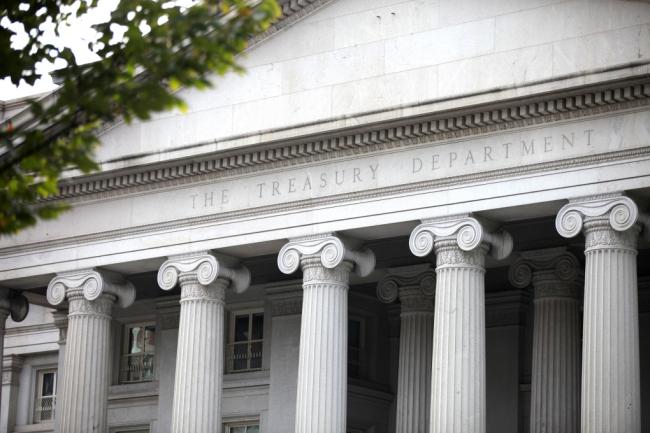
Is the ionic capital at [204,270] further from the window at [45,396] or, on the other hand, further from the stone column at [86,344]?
the window at [45,396]

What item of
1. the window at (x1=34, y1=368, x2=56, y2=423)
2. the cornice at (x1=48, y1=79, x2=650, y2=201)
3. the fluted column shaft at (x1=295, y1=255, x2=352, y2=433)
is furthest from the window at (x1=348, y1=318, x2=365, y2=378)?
the window at (x1=34, y1=368, x2=56, y2=423)

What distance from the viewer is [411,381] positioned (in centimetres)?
4253

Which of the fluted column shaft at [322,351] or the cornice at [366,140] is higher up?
the cornice at [366,140]

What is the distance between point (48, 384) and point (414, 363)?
2171 centimetres

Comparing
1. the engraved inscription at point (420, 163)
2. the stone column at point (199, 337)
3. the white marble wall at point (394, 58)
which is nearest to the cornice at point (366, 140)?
the engraved inscription at point (420, 163)

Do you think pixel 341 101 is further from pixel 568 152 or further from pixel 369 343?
pixel 369 343

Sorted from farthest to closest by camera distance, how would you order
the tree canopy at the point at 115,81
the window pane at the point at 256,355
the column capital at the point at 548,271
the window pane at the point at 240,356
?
the window pane at the point at 240,356
the window pane at the point at 256,355
the column capital at the point at 548,271
the tree canopy at the point at 115,81

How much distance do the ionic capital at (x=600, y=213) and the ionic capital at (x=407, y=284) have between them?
28.9 feet

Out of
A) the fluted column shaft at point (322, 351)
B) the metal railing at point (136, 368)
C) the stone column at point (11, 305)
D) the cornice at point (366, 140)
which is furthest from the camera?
the metal railing at point (136, 368)

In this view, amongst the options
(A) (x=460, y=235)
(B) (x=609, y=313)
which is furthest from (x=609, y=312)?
(A) (x=460, y=235)

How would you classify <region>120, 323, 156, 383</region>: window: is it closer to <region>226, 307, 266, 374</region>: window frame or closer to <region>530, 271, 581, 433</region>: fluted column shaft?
<region>226, 307, 266, 374</region>: window frame

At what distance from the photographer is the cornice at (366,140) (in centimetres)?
3472

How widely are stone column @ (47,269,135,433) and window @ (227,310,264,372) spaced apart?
196 inches

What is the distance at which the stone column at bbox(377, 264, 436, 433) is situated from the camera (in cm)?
4209
